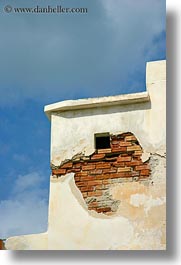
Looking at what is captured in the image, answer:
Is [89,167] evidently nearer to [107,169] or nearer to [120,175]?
[107,169]

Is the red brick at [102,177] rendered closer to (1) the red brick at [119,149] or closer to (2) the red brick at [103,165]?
(2) the red brick at [103,165]

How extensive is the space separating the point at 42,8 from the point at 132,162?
4.06 feet

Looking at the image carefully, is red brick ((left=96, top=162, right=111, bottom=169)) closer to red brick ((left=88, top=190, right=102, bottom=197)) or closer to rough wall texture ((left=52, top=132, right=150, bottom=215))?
rough wall texture ((left=52, top=132, right=150, bottom=215))

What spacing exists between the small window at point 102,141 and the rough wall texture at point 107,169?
29 mm

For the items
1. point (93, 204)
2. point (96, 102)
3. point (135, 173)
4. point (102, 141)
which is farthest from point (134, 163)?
point (96, 102)

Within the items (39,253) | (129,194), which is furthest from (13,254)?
(129,194)

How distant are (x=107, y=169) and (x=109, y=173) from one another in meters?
0.04

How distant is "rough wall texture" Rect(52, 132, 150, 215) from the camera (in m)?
4.95

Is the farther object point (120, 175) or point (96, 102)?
point (96, 102)

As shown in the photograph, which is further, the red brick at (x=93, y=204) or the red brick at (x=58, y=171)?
Answer: the red brick at (x=58, y=171)

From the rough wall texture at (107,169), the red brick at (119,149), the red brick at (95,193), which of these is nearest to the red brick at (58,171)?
the rough wall texture at (107,169)

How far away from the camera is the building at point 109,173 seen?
476 centimetres

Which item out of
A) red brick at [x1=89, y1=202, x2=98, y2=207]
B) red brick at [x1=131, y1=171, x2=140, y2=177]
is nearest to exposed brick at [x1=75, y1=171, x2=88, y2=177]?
red brick at [x1=89, y1=202, x2=98, y2=207]

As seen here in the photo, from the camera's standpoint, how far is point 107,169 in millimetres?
5039
